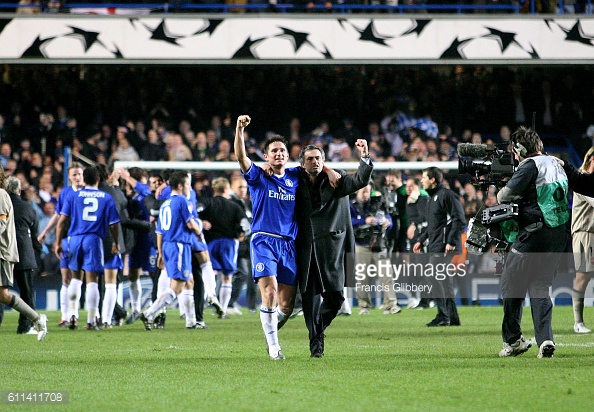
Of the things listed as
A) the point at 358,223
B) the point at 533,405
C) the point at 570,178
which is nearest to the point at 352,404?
the point at 533,405

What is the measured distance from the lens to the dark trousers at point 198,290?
14.6m

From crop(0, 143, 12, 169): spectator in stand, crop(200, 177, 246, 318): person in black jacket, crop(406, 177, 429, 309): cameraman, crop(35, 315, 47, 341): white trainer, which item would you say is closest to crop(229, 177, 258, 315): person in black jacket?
crop(200, 177, 246, 318): person in black jacket

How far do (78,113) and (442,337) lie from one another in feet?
48.0

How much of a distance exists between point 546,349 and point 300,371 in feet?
7.70

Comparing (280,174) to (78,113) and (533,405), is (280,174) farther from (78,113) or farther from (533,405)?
(78,113)

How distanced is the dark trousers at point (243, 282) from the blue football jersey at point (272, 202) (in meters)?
9.10

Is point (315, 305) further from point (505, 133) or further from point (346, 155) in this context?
point (505, 133)

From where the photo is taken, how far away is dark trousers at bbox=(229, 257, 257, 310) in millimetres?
18125

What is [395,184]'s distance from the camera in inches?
703

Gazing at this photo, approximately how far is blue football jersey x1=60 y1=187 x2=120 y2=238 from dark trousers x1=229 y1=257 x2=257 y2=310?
4.65 m

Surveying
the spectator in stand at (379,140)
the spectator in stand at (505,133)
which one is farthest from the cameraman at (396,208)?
the spectator in stand at (505,133)

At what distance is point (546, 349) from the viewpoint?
889cm

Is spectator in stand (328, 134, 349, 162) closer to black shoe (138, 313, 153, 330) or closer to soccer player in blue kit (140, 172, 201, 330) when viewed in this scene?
soccer player in blue kit (140, 172, 201, 330)

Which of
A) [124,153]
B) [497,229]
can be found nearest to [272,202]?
[497,229]
